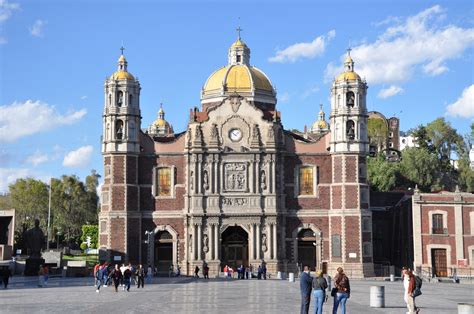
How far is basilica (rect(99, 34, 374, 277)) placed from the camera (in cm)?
6481

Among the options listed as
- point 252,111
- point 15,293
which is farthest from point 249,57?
point 15,293

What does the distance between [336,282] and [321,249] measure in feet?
138

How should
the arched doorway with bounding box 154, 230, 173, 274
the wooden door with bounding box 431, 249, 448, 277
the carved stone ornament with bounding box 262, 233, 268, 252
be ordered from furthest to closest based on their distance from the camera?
the arched doorway with bounding box 154, 230, 173, 274 < the carved stone ornament with bounding box 262, 233, 268, 252 < the wooden door with bounding box 431, 249, 448, 277

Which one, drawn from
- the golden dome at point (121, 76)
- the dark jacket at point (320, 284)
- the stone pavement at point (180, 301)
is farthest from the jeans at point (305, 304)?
the golden dome at point (121, 76)

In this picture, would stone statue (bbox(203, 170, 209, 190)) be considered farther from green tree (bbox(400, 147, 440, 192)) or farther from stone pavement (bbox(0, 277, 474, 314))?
green tree (bbox(400, 147, 440, 192))

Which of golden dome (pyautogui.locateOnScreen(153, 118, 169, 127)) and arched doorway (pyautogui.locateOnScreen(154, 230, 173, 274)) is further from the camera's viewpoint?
golden dome (pyautogui.locateOnScreen(153, 118, 169, 127))

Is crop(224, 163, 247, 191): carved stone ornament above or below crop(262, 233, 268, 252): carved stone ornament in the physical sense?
above

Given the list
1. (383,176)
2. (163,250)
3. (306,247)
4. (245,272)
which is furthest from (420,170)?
(163,250)

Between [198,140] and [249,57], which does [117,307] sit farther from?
[249,57]

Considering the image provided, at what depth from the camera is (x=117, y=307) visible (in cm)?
2956

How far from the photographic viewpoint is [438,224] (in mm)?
64312

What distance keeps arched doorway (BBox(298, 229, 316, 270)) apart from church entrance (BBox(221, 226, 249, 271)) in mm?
4525

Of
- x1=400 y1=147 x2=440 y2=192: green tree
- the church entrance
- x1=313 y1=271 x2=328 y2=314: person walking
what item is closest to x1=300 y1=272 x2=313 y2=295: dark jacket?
x1=313 y1=271 x2=328 y2=314: person walking

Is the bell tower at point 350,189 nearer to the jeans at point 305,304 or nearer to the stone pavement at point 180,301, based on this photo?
the stone pavement at point 180,301
